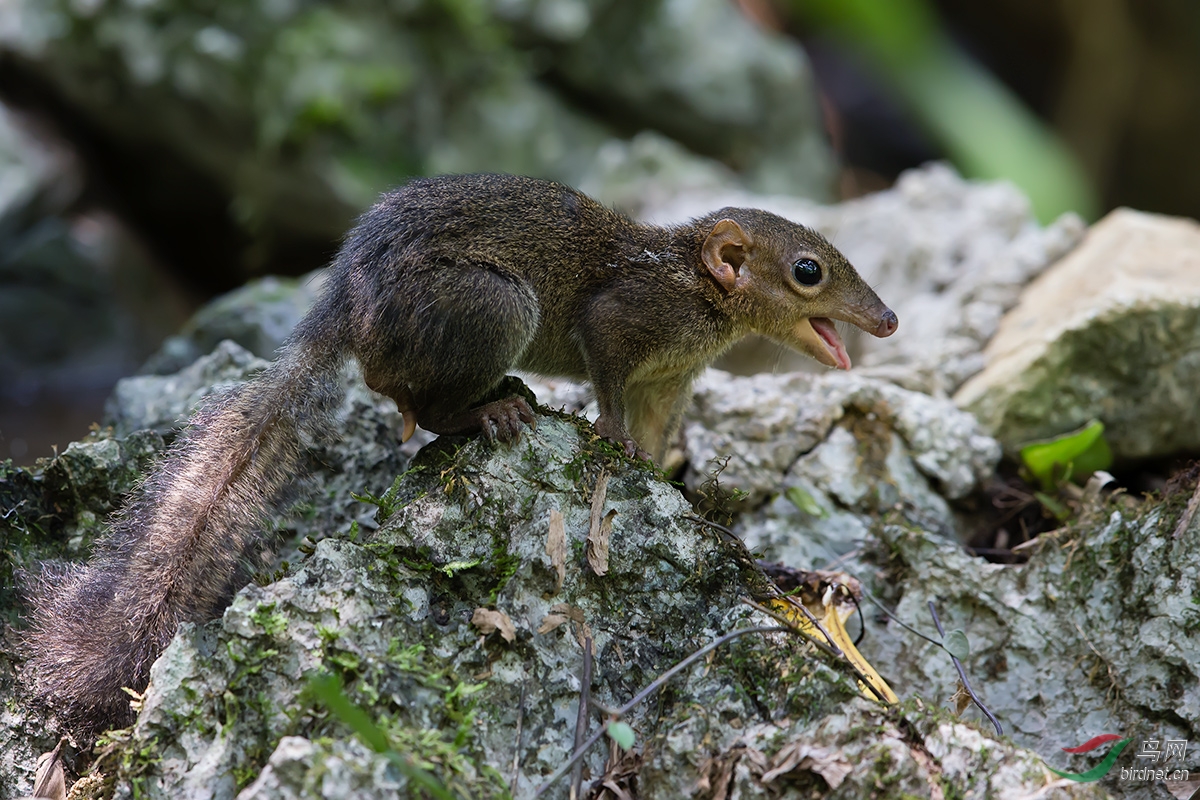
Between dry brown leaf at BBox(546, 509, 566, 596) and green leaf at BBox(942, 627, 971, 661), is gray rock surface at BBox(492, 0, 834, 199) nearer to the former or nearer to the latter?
green leaf at BBox(942, 627, 971, 661)

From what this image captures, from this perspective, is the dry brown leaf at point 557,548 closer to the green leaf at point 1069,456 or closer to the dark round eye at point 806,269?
the dark round eye at point 806,269

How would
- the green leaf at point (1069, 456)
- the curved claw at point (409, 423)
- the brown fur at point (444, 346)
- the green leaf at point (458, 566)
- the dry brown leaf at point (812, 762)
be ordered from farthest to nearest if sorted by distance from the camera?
the green leaf at point (1069, 456) → the curved claw at point (409, 423) → the brown fur at point (444, 346) → the green leaf at point (458, 566) → the dry brown leaf at point (812, 762)

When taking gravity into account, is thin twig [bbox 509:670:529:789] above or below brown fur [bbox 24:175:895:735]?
below

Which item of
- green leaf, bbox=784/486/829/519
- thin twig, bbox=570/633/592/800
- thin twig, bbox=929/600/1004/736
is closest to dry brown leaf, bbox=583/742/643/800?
thin twig, bbox=570/633/592/800

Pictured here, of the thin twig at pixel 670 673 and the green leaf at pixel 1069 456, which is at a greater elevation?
the green leaf at pixel 1069 456

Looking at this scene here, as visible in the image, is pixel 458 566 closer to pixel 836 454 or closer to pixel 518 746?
pixel 518 746

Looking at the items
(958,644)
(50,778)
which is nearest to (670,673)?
(958,644)

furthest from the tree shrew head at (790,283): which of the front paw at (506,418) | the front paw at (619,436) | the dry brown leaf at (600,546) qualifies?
the dry brown leaf at (600,546)

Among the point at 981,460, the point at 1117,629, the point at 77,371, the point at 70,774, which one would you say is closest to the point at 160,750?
the point at 70,774
